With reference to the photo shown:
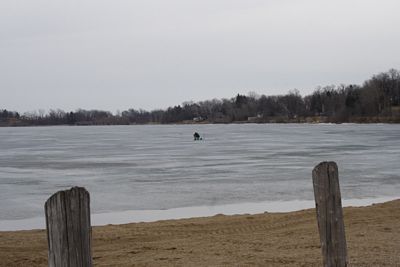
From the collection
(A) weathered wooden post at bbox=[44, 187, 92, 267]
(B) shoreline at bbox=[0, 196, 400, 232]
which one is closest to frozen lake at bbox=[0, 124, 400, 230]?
(B) shoreline at bbox=[0, 196, 400, 232]

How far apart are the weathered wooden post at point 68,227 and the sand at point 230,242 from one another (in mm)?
5518

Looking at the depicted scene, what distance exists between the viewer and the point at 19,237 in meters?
10.8

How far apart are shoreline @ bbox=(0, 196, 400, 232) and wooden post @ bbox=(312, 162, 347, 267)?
9.78 meters

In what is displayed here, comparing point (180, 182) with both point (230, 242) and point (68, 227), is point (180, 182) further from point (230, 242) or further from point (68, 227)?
point (68, 227)

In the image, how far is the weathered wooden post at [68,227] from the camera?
2486 mm

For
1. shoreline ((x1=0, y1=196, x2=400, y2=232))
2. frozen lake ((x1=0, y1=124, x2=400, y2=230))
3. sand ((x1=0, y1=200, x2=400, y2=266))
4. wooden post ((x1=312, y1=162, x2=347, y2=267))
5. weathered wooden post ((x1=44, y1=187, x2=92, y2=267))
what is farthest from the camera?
frozen lake ((x1=0, y1=124, x2=400, y2=230))

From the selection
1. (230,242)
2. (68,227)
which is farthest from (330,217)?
(230,242)

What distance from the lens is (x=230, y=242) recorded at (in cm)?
974

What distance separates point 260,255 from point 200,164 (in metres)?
20.1

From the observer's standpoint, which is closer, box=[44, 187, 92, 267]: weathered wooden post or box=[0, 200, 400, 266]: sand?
box=[44, 187, 92, 267]: weathered wooden post

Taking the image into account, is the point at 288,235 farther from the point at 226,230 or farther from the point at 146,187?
the point at 146,187

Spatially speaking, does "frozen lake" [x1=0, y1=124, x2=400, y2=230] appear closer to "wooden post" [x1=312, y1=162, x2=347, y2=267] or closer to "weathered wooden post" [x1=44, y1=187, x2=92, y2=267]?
A: "wooden post" [x1=312, y1=162, x2=347, y2=267]

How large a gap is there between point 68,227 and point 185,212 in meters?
12.1

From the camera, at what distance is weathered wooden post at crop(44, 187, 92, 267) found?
2486 mm
